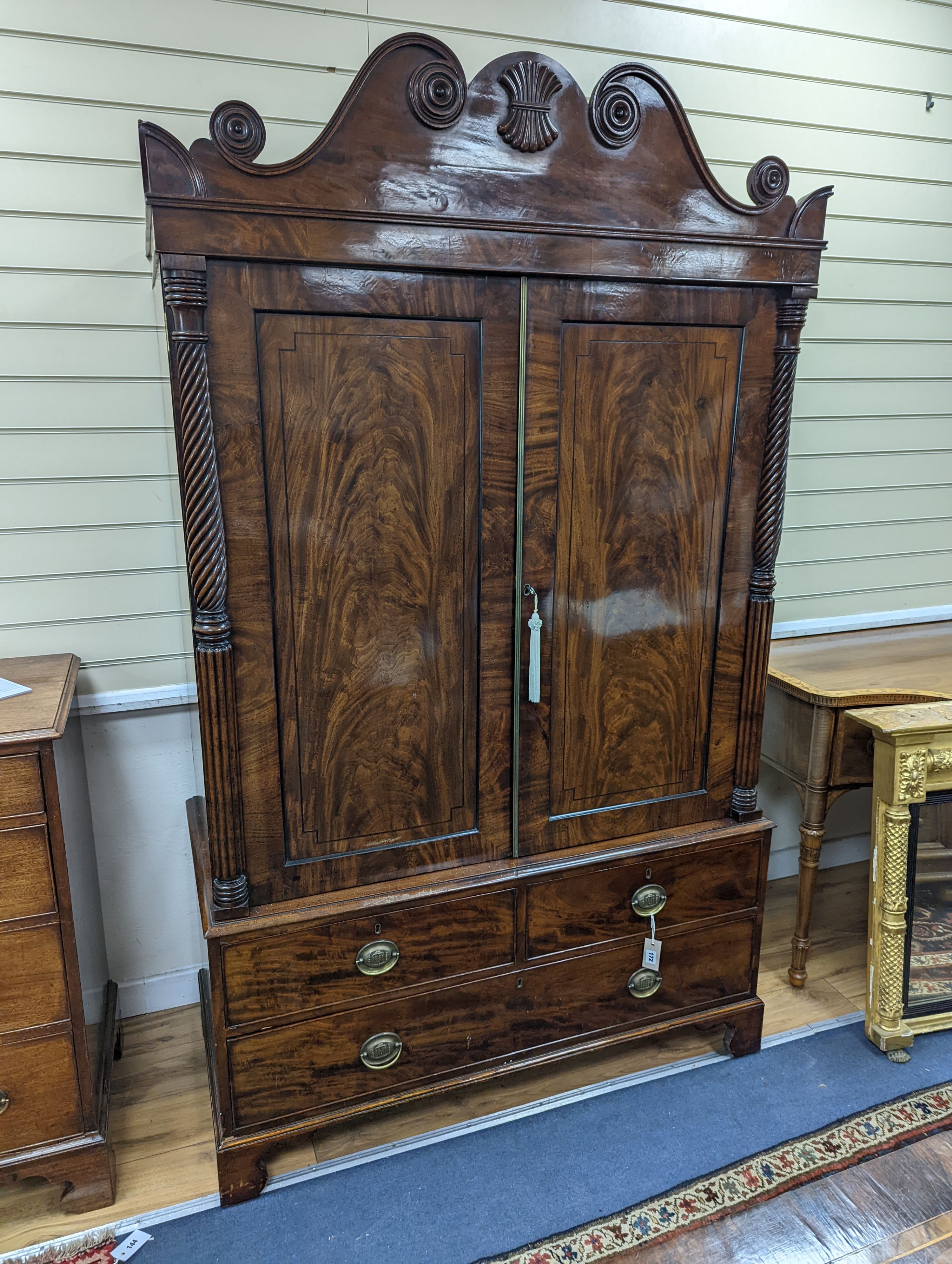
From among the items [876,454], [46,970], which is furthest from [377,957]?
[876,454]

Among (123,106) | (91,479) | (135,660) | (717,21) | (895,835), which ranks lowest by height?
(895,835)

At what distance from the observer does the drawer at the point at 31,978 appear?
1.50 m

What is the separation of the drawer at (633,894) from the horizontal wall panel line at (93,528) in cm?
116

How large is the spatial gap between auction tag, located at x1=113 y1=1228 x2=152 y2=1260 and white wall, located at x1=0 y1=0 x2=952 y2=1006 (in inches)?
26.4

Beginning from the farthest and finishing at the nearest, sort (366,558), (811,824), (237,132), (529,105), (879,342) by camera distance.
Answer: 1. (879,342)
2. (811,824)
3. (366,558)
4. (529,105)
5. (237,132)

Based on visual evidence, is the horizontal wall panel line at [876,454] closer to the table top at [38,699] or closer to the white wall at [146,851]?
the white wall at [146,851]

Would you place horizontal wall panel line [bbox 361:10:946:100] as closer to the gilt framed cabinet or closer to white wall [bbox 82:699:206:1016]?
the gilt framed cabinet

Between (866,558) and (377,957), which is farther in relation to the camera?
(866,558)

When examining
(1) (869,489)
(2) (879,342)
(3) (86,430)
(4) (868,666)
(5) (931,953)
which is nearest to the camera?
(3) (86,430)

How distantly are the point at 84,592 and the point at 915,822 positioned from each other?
6.65 feet

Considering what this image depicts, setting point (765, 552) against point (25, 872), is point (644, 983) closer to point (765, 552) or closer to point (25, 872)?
point (765, 552)

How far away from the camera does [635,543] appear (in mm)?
1673

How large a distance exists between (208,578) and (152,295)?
0.79 m

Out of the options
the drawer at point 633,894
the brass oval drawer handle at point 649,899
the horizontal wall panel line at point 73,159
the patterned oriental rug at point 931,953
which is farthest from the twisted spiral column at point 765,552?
the horizontal wall panel line at point 73,159
